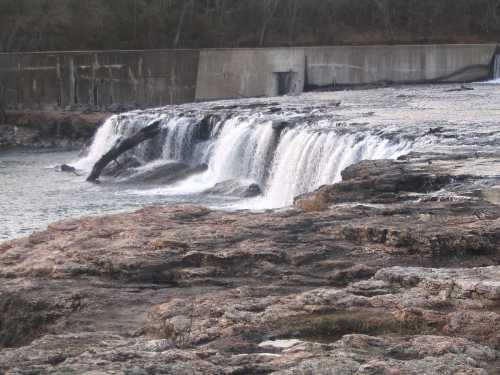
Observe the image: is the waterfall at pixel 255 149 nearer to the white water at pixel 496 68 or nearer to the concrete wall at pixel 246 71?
the concrete wall at pixel 246 71

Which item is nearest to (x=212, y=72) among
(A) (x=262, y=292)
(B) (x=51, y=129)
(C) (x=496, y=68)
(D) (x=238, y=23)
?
(B) (x=51, y=129)

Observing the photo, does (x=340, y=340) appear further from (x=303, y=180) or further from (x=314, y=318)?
(x=303, y=180)

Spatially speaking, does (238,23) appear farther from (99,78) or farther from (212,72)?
(99,78)

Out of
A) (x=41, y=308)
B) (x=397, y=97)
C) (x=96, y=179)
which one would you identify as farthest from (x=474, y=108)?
(x=41, y=308)

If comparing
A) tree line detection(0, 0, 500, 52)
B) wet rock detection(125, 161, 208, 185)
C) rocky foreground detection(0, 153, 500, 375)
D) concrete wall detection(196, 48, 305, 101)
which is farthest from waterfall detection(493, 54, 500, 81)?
rocky foreground detection(0, 153, 500, 375)

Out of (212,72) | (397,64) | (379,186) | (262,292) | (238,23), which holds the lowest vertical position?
(262,292)

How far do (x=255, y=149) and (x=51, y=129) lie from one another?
42.5 feet

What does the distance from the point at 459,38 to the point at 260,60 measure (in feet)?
51.6

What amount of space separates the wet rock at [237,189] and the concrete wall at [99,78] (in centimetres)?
1476

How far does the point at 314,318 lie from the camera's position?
6.17 meters

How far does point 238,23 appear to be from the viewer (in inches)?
1802

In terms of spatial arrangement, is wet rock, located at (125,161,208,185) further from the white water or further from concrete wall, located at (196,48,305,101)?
the white water

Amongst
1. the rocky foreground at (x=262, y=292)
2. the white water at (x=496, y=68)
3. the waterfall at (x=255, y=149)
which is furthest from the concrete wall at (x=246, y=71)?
→ the rocky foreground at (x=262, y=292)

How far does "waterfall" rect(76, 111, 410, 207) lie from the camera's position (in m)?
17.0
